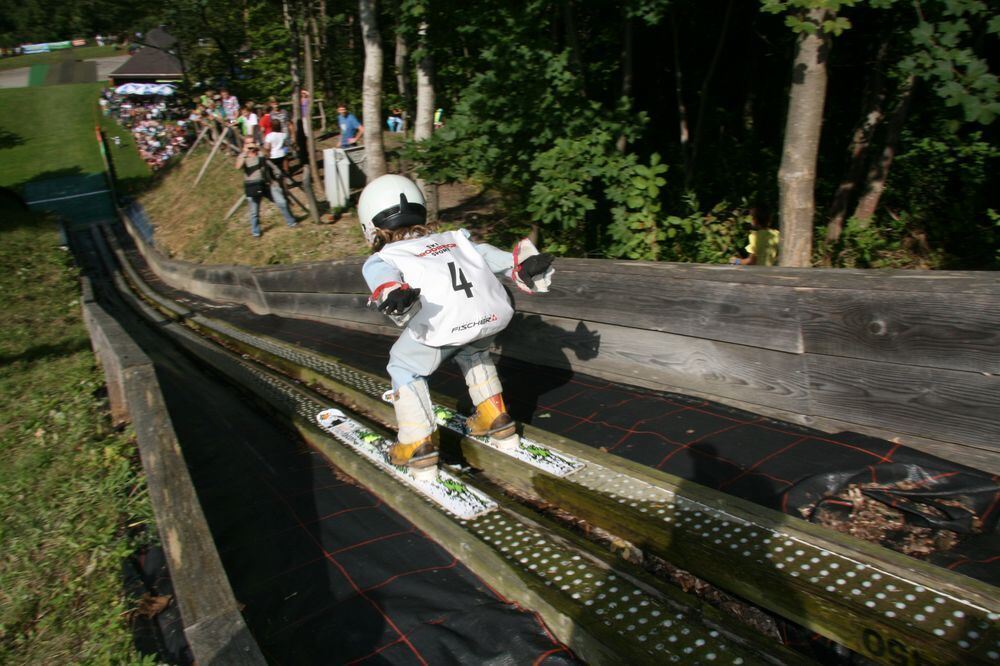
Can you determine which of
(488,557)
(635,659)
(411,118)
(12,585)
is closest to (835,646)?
(635,659)

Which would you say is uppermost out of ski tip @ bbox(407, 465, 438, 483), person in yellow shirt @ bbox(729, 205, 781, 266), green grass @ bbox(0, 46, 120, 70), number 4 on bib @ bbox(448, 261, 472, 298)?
green grass @ bbox(0, 46, 120, 70)

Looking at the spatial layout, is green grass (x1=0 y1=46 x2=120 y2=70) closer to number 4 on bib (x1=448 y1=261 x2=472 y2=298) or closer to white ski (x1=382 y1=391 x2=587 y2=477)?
number 4 on bib (x1=448 y1=261 x2=472 y2=298)

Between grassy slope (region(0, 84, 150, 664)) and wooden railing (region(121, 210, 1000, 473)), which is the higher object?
wooden railing (region(121, 210, 1000, 473))

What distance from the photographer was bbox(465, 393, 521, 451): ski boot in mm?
3951

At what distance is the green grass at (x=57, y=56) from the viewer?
292ft

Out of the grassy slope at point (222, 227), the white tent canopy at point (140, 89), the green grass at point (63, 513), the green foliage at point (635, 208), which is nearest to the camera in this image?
the green grass at point (63, 513)

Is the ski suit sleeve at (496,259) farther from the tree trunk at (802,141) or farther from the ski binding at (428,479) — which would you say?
the tree trunk at (802,141)

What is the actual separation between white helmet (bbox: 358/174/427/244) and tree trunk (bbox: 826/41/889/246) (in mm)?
6075

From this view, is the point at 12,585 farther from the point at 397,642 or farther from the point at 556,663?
the point at 556,663

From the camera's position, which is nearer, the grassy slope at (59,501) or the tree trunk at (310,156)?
the grassy slope at (59,501)

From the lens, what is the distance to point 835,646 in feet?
8.06

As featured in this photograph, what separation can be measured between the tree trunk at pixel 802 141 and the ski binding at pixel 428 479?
350cm

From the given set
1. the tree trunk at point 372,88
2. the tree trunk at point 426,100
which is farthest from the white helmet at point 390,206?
the tree trunk at point 372,88

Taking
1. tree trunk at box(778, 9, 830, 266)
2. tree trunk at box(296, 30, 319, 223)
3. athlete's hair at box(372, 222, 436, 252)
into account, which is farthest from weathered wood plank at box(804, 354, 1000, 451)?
tree trunk at box(296, 30, 319, 223)
